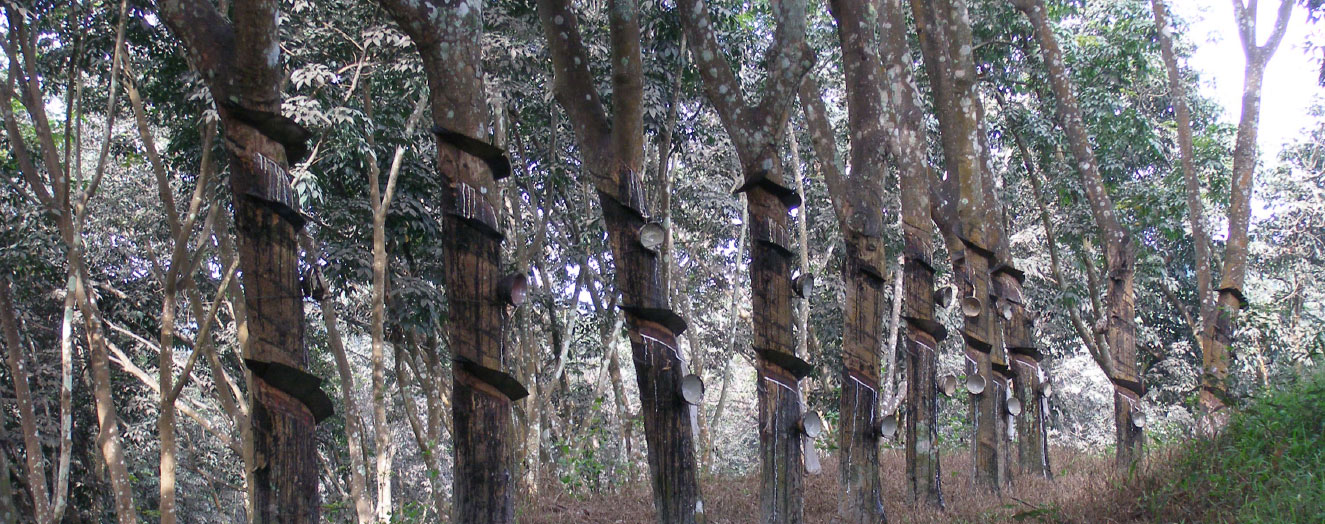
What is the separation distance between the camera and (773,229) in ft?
23.9

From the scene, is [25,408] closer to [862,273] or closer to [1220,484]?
[862,273]

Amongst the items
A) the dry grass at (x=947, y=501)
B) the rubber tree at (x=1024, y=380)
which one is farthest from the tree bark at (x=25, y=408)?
the rubber tree at (x=1024, y=380)

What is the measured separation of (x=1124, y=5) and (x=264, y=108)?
15690 millimetres

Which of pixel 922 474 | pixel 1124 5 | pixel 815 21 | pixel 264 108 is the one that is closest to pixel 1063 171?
pixel 1124 5

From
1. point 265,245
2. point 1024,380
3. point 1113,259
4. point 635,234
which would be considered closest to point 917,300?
point 635,234

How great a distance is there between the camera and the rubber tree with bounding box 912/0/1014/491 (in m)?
10.3

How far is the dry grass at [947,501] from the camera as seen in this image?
6824mm

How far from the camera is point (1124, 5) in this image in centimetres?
1686

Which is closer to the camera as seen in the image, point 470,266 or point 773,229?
point 470,266

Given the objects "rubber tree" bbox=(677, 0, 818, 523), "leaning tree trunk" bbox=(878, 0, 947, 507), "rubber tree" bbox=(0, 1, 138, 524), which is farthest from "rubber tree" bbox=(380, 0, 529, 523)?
"rubber tree" bbox=(0, 1, 138, 524)

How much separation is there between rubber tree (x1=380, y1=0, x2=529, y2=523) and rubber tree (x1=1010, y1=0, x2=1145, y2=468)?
8.79m

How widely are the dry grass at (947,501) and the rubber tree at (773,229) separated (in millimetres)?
1420

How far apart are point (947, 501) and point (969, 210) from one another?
2.88m

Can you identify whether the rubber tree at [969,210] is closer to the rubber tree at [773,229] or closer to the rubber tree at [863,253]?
the rubber tree at [863,253]
